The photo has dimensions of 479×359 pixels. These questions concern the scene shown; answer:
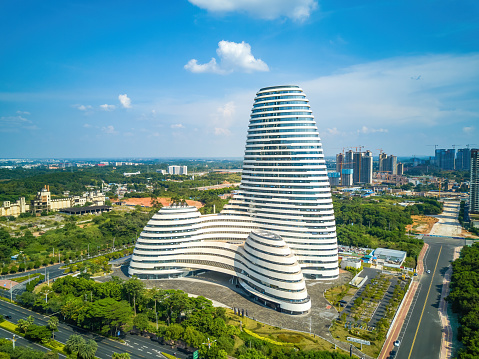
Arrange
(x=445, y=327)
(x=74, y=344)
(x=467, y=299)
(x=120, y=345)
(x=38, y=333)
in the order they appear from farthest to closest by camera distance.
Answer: (x=467, y=299)
(x=445, y=327)
(x=120, y=345)
(x=38, y=333)
(x=74, y=344)

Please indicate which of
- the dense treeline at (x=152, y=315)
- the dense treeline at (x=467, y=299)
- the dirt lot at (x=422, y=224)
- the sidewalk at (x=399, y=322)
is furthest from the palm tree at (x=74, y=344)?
the dirt lot at (x=422, y=224)


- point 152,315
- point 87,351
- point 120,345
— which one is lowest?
point 120,345

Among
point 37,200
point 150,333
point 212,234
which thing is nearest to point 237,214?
point 212,234

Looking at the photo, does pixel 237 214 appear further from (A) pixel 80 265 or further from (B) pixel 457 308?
(B) pixel 457 308

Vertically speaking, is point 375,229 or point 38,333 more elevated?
point 375,229

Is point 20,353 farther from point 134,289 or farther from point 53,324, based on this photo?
point 134,289

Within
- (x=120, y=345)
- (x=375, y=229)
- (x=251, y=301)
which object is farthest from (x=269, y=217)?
(x=375, y=229)
